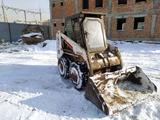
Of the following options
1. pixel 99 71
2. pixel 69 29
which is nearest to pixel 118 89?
pixel 99 71

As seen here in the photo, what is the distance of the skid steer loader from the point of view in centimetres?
402

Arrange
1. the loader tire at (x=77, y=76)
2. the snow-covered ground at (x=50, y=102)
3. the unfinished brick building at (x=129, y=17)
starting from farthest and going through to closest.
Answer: the unfinished brick building at (x=129, y=17) → the loader tire at (x=77, y=76) → the snow-covered ground at (x=50, y=102)

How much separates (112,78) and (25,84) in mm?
3149

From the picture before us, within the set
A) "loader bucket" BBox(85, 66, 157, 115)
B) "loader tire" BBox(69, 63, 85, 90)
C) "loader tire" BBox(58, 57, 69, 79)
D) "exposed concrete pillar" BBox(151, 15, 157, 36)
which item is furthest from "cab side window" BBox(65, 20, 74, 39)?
"exposed concrete pillar" BBox(151, 15, 157, 36)

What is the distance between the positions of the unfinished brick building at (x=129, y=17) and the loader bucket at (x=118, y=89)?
11.9 meters

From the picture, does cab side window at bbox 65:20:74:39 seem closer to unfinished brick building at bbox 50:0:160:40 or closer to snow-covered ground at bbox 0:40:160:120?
snow-covered ground at bbox 0:40:160:120

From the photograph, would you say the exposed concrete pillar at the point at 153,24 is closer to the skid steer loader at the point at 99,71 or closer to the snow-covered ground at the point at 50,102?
the snow-covered ground at the point at 50,102

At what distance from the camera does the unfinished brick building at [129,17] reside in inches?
595

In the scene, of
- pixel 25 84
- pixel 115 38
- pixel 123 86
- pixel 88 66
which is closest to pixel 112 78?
pixel 123 86

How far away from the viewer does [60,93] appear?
4969 millimetres

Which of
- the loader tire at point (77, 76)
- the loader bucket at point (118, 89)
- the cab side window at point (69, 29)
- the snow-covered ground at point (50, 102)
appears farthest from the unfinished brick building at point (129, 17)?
the loader tire at point (77, 76)

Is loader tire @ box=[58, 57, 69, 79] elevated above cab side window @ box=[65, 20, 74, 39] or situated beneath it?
situated beneath

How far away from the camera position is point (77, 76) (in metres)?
5.04

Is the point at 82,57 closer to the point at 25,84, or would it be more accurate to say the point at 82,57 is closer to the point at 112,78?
the point at 112,78
